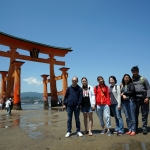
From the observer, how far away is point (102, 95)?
4.02 meters

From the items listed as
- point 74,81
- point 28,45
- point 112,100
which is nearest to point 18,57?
point 28,45

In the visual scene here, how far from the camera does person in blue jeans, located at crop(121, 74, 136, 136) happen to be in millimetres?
3812

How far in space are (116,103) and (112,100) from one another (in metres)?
0.13

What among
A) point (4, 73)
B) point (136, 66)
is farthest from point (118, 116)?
point (4, 73)

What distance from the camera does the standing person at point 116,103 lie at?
3921mm

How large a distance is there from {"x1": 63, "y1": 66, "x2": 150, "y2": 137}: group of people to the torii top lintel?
1467 cm

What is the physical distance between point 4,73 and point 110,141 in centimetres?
2186

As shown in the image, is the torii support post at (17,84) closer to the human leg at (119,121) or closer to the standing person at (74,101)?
→ the standing person at (74,101)

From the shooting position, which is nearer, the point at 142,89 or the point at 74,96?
the point at 142,89

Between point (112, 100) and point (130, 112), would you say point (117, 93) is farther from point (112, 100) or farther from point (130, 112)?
point (130, 112)

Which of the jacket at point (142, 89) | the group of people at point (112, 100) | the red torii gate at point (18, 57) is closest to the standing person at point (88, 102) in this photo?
the group of people at point (112, 100)

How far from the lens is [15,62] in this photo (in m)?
15.9

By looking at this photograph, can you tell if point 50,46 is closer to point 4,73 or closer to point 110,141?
point 4,73

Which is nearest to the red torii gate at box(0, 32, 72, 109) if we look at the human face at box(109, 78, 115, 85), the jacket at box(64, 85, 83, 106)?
the jacket at box(64, 85, 83, 106)
